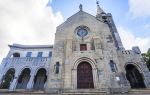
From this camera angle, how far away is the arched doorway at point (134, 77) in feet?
69.7

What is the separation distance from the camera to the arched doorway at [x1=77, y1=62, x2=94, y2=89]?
17.8 m

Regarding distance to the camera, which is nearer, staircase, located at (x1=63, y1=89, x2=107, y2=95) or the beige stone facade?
staircase, located at (x1=63, y1=89, x2=107, y2=95)

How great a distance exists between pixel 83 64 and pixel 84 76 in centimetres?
178

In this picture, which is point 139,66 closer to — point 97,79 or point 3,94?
point 97,79

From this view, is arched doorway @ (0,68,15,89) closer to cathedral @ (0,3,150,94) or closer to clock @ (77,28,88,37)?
cathedral @ (0,3,150,94)

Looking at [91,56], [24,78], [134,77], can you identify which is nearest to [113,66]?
[91,56]

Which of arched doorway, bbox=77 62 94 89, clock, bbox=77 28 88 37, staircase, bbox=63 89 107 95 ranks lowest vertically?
staircase, bbox=63 89 107 95

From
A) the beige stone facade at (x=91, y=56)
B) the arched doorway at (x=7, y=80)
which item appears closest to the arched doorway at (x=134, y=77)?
the beige stone facade at (x=91, y=56)

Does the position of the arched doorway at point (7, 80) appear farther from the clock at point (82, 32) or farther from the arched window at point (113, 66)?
the arched window at point (113, 66)

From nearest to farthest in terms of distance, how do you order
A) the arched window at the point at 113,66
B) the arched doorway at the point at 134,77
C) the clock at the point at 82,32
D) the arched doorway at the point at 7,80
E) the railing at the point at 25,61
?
the arched window at the point at 113,66 → the arched doorway at the point at 134,77 → the clock at the point at 82,32 → the arched doorway at the point at 7,80 → the railing at the point at 25,61

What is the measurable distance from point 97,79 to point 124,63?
21.0 ft

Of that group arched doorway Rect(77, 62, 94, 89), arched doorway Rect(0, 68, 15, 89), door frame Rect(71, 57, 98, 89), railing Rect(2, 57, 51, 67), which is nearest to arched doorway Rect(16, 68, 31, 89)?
railing Rect(2, 57, 51, 67)

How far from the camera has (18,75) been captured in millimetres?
24281

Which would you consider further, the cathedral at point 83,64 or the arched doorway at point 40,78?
the arched doorway at point 40,78
